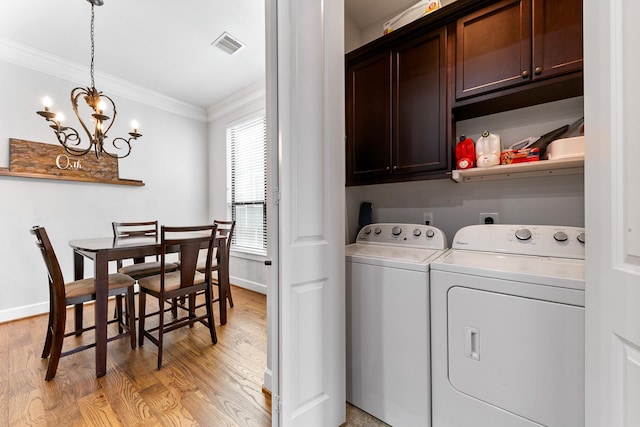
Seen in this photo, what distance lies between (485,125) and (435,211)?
0.66 meters

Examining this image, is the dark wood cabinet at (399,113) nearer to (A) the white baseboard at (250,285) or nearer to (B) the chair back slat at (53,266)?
(B) the chair back slat at (53,266)

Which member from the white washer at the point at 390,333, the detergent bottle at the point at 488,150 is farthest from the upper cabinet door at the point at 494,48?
the white washer at the point at 390,333

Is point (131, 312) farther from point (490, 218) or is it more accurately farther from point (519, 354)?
point (490, 218)

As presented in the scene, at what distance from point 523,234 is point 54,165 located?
174 inches

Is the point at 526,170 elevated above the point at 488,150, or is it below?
below

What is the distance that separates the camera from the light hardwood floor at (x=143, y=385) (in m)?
1.42

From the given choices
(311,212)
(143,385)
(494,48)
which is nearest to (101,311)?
(143,385)

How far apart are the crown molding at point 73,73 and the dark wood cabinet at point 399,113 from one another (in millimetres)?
3220

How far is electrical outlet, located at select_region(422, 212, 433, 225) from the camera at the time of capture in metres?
1.95

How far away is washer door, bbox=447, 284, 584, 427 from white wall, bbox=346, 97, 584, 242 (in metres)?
0.81

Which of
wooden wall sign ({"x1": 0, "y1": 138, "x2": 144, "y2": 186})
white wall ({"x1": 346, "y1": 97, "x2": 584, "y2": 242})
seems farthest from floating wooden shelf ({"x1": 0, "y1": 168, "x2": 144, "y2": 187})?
white wall ({"x1": 346, "y1": 97, "x2": 584, "y2": 242})

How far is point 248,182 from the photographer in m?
3.85
